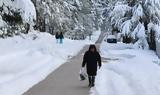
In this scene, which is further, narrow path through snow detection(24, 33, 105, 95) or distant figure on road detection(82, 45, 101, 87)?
distant figure on road detection(82, 45, 101, 87)

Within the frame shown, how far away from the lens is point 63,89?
15664mm

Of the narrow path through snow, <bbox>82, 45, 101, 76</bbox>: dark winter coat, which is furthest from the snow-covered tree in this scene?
<bbox>82, 45, 101, 76</bbox>: dark winter coat

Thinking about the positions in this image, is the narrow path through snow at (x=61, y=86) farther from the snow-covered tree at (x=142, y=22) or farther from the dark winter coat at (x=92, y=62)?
the snow-covered tree at (x=142, y=22)

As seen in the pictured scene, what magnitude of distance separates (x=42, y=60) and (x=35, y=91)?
11.3 metres

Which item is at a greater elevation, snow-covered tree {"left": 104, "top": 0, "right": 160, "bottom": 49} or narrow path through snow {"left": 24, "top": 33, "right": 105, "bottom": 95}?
snow-covered tree {"left": 104, "top": 0, "right": 160, "bottom": 49}

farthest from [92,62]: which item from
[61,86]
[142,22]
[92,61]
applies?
[142,22]

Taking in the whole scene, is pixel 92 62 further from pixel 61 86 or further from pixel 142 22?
pixel 142 22

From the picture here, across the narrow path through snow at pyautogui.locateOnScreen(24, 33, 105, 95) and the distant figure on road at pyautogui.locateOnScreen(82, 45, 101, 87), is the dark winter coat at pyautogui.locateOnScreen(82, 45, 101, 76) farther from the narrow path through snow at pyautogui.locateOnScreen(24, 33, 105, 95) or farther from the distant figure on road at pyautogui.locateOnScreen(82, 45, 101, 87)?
the narrow path through snow at pyautogui.locateOnScreen(24, 33, 105, 95)

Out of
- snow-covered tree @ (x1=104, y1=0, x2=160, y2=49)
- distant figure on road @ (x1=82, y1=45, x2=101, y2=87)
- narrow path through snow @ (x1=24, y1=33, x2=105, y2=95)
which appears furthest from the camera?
snow-covered tree @ (x1=104, y1=0, x2=160, y2=49)

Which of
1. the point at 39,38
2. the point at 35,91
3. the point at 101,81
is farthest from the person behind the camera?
the point at 39,38

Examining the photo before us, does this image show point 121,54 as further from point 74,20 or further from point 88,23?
point 88,23

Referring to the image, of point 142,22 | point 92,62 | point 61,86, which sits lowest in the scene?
point 61,86

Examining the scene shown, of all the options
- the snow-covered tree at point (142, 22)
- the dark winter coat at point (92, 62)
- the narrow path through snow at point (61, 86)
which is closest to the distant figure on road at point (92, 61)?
the dark winter coat at point (92, 62)

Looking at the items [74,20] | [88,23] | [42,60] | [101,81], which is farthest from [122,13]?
[88,23]
